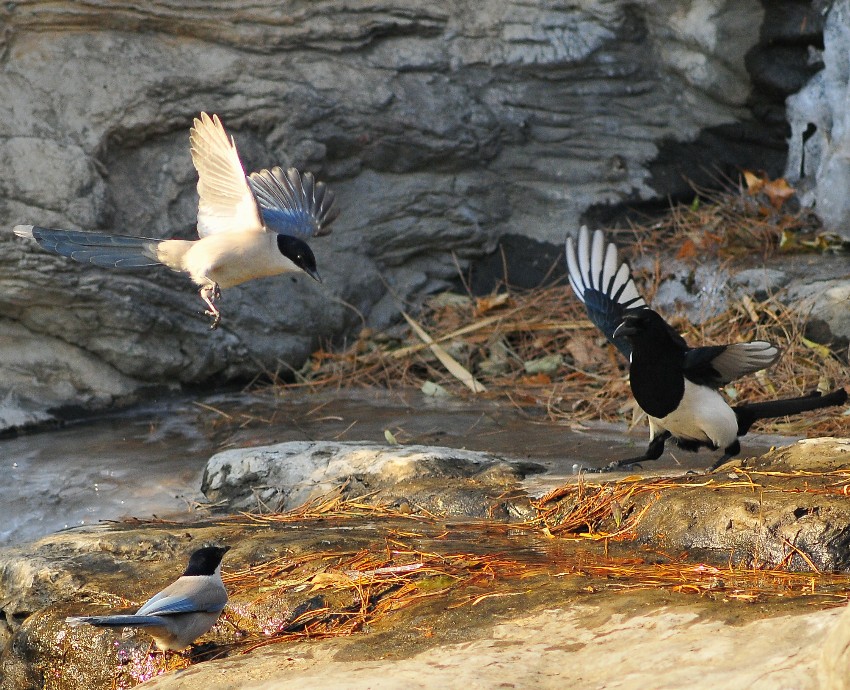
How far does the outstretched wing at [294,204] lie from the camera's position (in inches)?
204

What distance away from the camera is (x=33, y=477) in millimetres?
5473

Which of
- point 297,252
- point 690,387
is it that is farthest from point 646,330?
point 297,252

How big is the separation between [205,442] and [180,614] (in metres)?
3.05

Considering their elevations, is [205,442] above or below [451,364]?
below

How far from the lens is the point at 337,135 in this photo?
7480 millimetres

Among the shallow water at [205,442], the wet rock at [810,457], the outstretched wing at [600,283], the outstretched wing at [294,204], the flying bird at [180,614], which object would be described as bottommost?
the shallow water at [205,442]

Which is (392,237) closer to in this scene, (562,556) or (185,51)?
(185,51)

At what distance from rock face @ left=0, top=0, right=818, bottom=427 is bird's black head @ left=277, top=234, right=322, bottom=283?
7.14ft

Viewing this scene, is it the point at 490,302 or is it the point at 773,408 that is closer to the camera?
the point at 773,408

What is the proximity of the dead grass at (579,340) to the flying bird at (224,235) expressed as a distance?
1911mm

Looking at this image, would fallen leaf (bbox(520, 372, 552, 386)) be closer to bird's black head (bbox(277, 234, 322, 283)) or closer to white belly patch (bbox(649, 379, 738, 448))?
white belly patch (bbox(649, 379, 738, 448))

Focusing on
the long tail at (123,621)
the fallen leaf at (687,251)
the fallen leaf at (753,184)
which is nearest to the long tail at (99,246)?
the long tail at (123,621)

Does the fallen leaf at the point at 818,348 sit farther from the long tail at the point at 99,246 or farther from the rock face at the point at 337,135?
the long tail at the point at 99,246

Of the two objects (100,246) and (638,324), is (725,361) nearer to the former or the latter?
(638,324)
